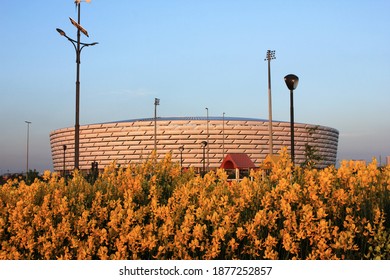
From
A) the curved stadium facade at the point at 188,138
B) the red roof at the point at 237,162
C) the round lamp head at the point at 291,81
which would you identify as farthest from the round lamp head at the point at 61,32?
the curved stadium facade at the point at 188,138

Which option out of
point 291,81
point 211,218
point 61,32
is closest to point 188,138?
point 61,32

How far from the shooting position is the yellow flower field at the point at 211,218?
528cm

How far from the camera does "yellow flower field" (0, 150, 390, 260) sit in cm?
528

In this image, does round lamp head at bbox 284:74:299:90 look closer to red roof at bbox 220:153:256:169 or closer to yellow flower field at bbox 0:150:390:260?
yellow flower field at bbox 0:150:390:260

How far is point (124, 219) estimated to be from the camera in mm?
5645

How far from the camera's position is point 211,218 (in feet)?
17.8

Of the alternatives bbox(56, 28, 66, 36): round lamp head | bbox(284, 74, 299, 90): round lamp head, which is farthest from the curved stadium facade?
bbox(284, 74, 299, 90): round lamp head

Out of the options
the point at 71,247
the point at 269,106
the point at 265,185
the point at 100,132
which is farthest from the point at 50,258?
the point at 100,132

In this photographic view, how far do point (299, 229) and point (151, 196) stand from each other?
1893mm

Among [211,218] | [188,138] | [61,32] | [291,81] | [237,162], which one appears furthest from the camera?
[188,138]

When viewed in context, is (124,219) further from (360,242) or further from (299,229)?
(360,242)

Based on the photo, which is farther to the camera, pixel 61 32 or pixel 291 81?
pixel 61 32

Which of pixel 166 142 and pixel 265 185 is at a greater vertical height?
pixel 166 142

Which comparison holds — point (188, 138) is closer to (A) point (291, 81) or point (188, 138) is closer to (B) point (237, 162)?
(B) point (237, 162)
